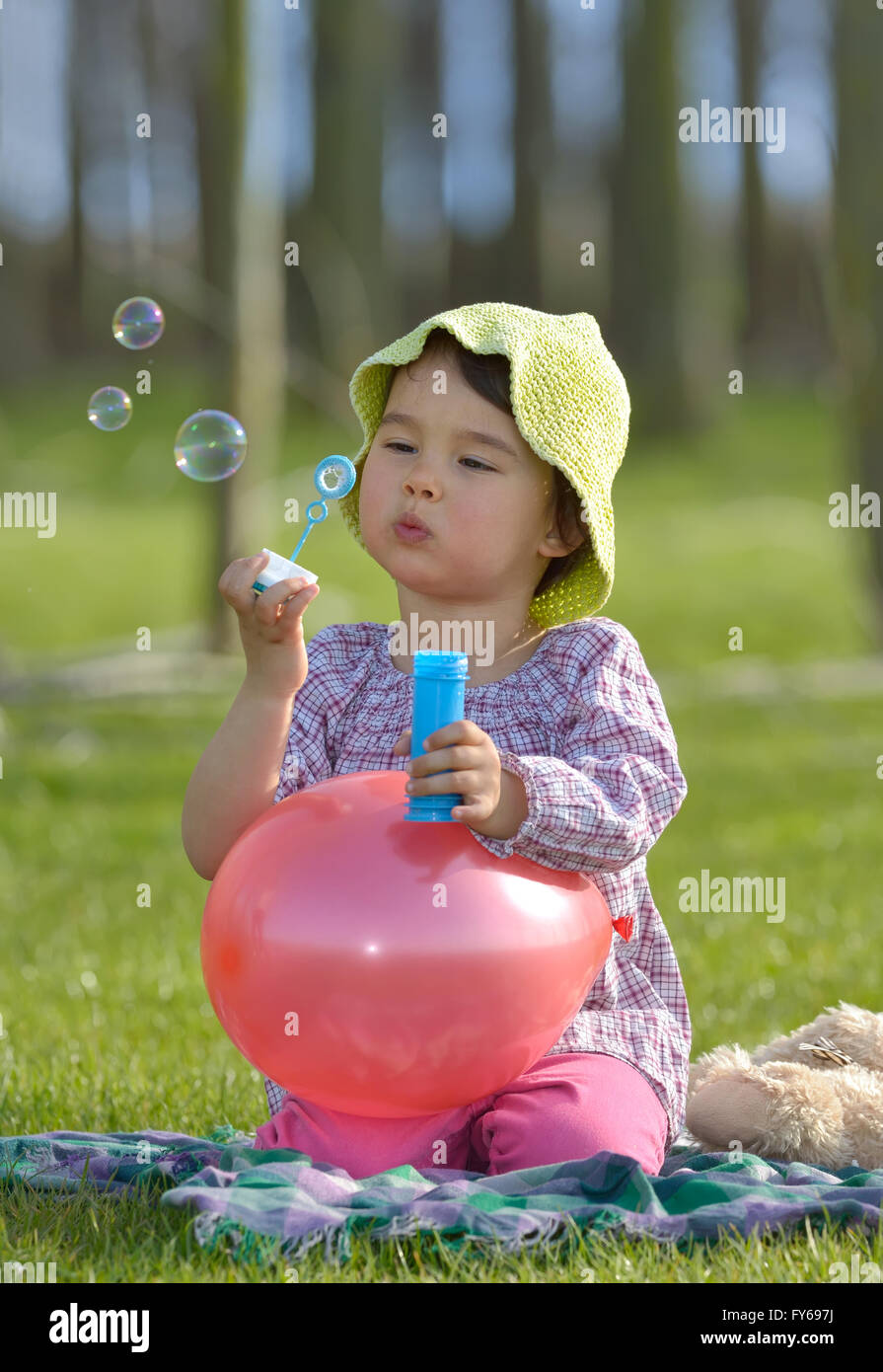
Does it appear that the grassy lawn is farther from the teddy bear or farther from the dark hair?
the dark hair

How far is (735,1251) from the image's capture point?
9.27ft

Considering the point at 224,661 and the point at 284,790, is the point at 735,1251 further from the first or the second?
the point at 224,661

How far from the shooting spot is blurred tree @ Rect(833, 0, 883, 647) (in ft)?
36.7

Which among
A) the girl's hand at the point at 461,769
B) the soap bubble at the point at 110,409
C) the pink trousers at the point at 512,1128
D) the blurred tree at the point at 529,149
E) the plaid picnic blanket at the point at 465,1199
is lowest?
the plaid picnic blanket at the point at 465,1199

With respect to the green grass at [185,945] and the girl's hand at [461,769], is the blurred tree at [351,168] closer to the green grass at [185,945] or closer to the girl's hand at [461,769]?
the green grass at [185,945]

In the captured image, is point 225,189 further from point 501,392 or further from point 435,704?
point 435,704

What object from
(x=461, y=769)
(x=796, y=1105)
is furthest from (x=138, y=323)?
(x=796, y=1105)

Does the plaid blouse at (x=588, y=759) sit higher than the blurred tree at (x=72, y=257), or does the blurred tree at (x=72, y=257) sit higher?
the blurred tree at (x=72, y=257)

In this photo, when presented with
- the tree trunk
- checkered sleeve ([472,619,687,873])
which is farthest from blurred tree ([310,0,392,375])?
checkered sleeve ([472,619,687,873])

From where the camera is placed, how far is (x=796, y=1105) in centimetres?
355

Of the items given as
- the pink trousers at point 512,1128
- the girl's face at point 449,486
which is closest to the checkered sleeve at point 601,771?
the girl's face at point 449,486

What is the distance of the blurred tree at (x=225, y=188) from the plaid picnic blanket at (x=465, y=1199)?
825 cm

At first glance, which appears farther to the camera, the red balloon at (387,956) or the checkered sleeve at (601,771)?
the checkered sleeve at (601,771)

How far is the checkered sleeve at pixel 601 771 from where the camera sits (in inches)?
122
